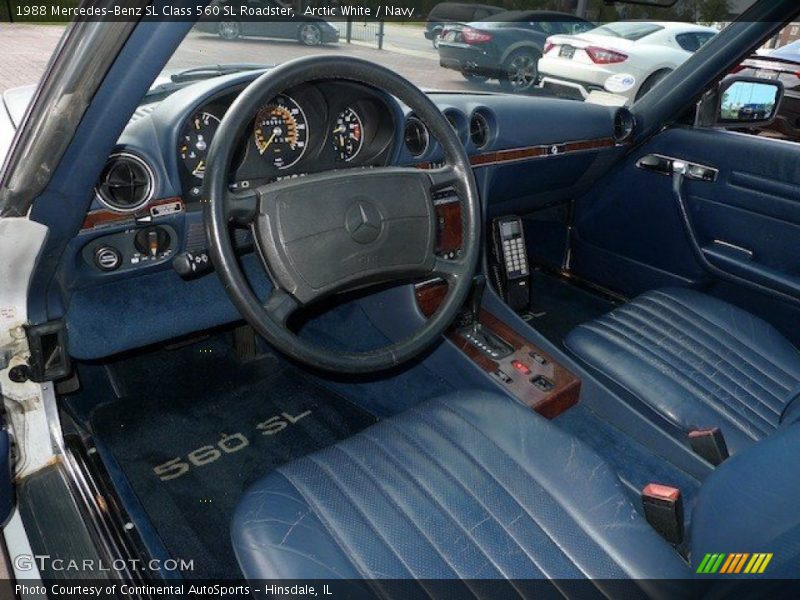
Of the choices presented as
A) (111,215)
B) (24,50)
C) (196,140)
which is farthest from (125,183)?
(24,50)

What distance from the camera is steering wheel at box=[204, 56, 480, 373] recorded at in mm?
1305

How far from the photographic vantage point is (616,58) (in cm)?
324

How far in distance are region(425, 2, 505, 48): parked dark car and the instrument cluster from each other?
507mm

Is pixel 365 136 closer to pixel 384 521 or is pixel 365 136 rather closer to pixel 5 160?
pixel 5 160

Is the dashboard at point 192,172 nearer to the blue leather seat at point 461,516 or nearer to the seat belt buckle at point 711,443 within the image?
the blue leather seat at point 461,516

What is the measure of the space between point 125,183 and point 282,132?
0.42m

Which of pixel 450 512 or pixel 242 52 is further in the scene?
pixel 242 52

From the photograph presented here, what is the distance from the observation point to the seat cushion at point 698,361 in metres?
1.95

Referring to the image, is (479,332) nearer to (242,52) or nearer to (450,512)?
(450,512)

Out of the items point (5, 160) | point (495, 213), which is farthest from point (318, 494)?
point (495, 213)

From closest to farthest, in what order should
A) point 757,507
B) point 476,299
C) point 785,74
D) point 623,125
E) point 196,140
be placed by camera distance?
1. point 757,507
2. point 196,140
3. point 476,299
4. point 623,125
5. point 785,74

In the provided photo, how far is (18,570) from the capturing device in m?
1.53

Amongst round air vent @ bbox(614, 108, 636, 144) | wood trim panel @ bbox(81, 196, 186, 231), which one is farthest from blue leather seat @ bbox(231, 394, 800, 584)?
round air vent @ bbox(614, 108, 636, 144)

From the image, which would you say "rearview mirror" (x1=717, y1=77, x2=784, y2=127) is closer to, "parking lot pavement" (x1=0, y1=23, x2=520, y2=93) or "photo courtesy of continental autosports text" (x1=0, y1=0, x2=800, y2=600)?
"photo courtesy of continental autosports text" (x1=0, y1=0, x2=800, y2=600)
